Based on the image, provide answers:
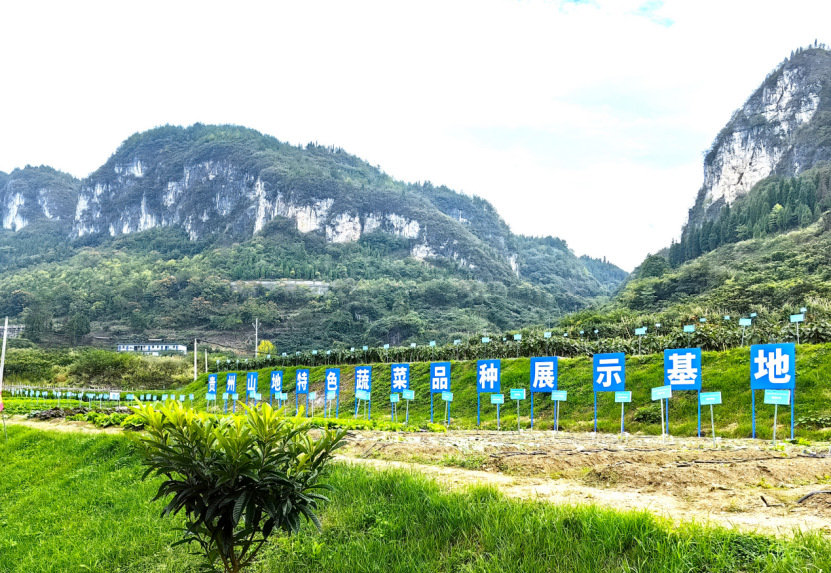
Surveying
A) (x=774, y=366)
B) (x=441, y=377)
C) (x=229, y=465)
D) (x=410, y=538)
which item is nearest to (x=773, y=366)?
(x=774, y=366)

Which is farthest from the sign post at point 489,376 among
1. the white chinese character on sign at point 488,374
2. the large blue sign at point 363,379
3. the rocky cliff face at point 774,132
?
the rocky cliff face at point 774,132

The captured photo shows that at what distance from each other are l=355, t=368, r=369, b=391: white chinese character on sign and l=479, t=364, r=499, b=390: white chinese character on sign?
19.2 feet

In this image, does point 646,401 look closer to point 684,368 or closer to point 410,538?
point 684,368

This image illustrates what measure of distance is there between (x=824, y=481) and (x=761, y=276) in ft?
160

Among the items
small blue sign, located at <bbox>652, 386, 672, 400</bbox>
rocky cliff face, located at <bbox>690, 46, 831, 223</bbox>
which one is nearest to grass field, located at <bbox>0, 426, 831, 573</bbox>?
small blue sign, located at <bbox>652, 386, 672, 400</bbox>

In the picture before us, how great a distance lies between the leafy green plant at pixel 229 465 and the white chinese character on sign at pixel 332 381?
717 inches

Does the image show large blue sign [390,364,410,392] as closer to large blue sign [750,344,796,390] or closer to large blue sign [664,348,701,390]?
large blue sign [664,348,701,390]

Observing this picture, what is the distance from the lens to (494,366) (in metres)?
16.9

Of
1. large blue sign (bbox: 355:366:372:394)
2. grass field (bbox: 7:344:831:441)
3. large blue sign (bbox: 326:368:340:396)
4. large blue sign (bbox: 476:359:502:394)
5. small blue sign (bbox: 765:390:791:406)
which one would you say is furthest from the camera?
large blue sign (bbox: 326:368:340:396)

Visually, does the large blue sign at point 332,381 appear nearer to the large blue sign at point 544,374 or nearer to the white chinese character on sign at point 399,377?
the white chinese character on sign at point 399,377

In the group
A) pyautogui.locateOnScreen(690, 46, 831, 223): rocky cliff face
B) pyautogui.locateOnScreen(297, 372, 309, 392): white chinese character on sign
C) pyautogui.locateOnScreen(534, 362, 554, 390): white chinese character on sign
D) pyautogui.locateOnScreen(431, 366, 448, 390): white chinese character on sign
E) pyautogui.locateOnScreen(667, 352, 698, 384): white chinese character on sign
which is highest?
pyautogui.locateOnScreen(690, 46, 831, 223): rocky cliff face

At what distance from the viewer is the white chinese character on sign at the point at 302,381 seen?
972 inches

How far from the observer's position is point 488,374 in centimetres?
1694

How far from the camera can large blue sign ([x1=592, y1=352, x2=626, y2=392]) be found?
13.8m
